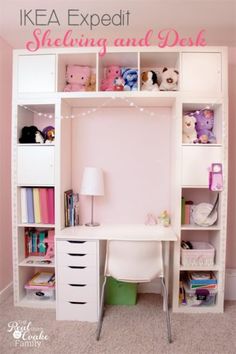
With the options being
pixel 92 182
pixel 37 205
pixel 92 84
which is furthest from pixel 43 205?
pixel 92 84

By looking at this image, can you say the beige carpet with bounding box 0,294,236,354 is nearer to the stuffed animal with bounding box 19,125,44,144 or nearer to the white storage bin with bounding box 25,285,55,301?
the white storage bin with bounding box 25,285,55,301

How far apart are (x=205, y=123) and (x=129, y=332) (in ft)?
5.76

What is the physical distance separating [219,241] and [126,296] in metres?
0.92

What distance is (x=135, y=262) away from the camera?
1751mm

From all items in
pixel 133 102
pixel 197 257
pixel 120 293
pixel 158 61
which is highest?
pixel 158 61

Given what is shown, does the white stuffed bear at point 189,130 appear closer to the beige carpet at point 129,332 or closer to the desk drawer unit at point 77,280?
the desk drawer unit at point 77,280

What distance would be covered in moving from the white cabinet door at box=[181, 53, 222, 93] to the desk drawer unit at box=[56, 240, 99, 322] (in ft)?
4.83

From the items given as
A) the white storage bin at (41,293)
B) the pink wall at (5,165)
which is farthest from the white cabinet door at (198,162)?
the pink wall at (5,165)

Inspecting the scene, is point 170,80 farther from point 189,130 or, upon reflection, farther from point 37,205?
point 37,205

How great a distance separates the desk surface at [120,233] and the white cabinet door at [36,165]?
442 mm

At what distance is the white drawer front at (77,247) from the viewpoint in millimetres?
1955

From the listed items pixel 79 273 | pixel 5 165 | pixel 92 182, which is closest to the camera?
pixel 79 273

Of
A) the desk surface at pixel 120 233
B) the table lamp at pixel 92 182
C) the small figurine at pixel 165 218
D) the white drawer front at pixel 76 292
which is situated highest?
the table lamp at pixel 92 182

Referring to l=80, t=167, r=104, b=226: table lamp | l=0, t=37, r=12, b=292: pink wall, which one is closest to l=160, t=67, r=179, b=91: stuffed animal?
l=80, t=167, r=104, b=226: table lamp
